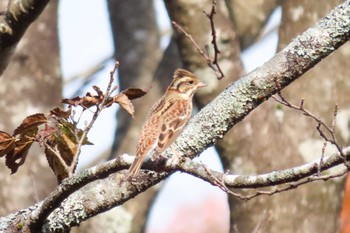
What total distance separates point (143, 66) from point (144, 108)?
0.48 m

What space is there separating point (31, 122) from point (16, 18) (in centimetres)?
91

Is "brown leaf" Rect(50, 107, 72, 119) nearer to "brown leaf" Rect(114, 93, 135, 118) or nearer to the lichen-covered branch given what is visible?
"brown leaf" Rect(114, 93, 135, 118)

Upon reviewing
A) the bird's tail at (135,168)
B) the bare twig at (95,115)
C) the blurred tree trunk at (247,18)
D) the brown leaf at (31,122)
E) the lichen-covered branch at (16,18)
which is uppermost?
the blurred tree trunk at (247,18)

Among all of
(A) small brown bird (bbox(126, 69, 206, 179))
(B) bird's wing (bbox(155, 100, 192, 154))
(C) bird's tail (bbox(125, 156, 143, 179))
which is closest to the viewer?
(C) bird's tail (bbox(125, 156, 143, 179))

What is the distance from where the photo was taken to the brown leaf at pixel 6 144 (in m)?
4.15

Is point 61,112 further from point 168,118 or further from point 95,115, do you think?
point 168,118

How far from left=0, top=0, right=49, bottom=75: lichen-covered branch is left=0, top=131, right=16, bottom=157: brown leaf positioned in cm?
92

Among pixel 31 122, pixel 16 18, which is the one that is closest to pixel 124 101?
pixel 31 122

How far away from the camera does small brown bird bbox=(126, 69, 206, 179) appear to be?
457 cm

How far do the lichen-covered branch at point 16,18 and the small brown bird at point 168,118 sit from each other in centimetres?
87

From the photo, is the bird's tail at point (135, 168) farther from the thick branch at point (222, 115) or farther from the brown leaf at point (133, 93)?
the brown leaf at point (133, 93)

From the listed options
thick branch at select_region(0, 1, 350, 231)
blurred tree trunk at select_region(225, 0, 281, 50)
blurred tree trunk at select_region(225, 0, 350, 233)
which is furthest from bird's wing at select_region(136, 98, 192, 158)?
blurred tree trunk at select_region(225, 0, 281, 50)

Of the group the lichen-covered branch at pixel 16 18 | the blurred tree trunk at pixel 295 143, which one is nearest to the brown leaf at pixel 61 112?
the lichen-covered branch at pixel 16 18

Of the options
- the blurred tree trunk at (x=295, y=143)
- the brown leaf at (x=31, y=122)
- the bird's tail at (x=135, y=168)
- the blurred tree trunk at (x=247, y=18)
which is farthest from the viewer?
the blurred tree trunk at (x=247, y=18)
